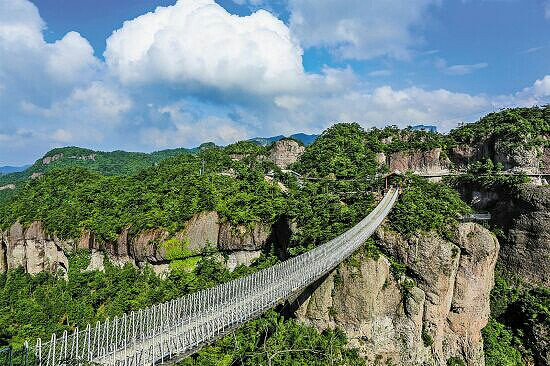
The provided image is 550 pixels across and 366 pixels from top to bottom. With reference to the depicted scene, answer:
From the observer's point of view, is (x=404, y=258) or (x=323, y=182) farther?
(x=323, y=182)

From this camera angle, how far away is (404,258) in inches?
843

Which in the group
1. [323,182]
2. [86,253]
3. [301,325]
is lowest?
[301,325]

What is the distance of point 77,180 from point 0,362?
46.0m

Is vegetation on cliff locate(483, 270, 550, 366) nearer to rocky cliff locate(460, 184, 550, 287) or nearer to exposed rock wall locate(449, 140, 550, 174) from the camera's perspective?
rocky cliff locate(460, 184, 550, 287)

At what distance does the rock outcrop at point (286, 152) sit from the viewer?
54.5 meters

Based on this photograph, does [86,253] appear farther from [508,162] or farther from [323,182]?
[508,162]

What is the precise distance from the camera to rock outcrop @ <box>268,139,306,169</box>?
179 ft

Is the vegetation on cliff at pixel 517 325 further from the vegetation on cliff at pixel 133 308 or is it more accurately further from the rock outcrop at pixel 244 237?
the rock outcrop at pixel 244 237

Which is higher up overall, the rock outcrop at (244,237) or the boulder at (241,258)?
the rock outcrop at (244,237)

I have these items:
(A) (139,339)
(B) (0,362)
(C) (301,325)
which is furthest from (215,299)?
(C) (301,325)

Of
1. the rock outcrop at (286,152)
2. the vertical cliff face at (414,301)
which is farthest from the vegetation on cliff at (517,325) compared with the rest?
the rock outcrop at (286,152)

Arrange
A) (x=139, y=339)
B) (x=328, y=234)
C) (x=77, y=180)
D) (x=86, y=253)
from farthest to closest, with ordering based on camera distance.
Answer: (x=77, y=180) < (x=86, y=253) < (x=328, y=234) < (x=139, y=339)

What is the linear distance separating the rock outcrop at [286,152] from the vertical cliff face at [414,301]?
3321 centimetres

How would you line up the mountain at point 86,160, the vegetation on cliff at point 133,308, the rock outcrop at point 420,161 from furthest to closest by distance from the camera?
the mountain at point 86,160, the rock outcrop at point 420,161, the vegetation on cliff at point 133,308
